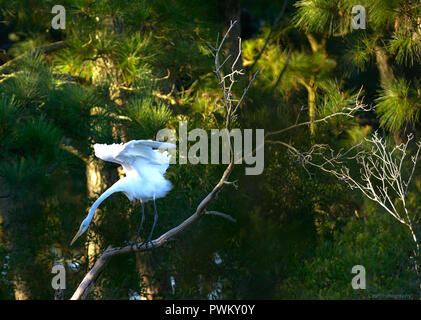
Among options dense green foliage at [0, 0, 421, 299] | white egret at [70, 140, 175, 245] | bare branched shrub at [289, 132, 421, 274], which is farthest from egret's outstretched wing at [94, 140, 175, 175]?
bare branched shrub at [289, 132, 421, 274]

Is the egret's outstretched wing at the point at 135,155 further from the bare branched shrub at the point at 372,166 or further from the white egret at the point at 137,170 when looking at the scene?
the bare branched shrub at the point at 372,166

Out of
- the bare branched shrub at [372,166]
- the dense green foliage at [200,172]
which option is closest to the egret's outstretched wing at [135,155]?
the dense green foliage at [200,172]

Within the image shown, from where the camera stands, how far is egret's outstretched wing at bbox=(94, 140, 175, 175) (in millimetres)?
2232

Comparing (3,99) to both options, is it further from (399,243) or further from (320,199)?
(399,243)

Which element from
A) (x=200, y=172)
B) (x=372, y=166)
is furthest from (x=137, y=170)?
(x=372, y=166)

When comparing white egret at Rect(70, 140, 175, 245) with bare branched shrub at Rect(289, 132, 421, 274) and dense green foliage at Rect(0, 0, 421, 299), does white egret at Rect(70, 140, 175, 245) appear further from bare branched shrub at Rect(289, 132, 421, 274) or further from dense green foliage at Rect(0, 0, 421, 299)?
bare branched shrub at Rect(289, 132, 421, 274)

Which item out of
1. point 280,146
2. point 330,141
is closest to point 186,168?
point 280,146

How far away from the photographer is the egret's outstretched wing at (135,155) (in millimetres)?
2232

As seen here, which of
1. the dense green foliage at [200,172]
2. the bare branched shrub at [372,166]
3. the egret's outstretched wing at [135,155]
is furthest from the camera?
the dense green foliage at [200,172]

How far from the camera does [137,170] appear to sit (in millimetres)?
2396

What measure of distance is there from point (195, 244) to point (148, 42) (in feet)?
3.68

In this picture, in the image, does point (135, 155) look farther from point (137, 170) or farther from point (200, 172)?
point (200, 172)

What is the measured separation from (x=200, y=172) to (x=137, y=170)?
80 cm

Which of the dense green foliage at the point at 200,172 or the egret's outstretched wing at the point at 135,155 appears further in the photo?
the dense green foliage at the point at 200,172
